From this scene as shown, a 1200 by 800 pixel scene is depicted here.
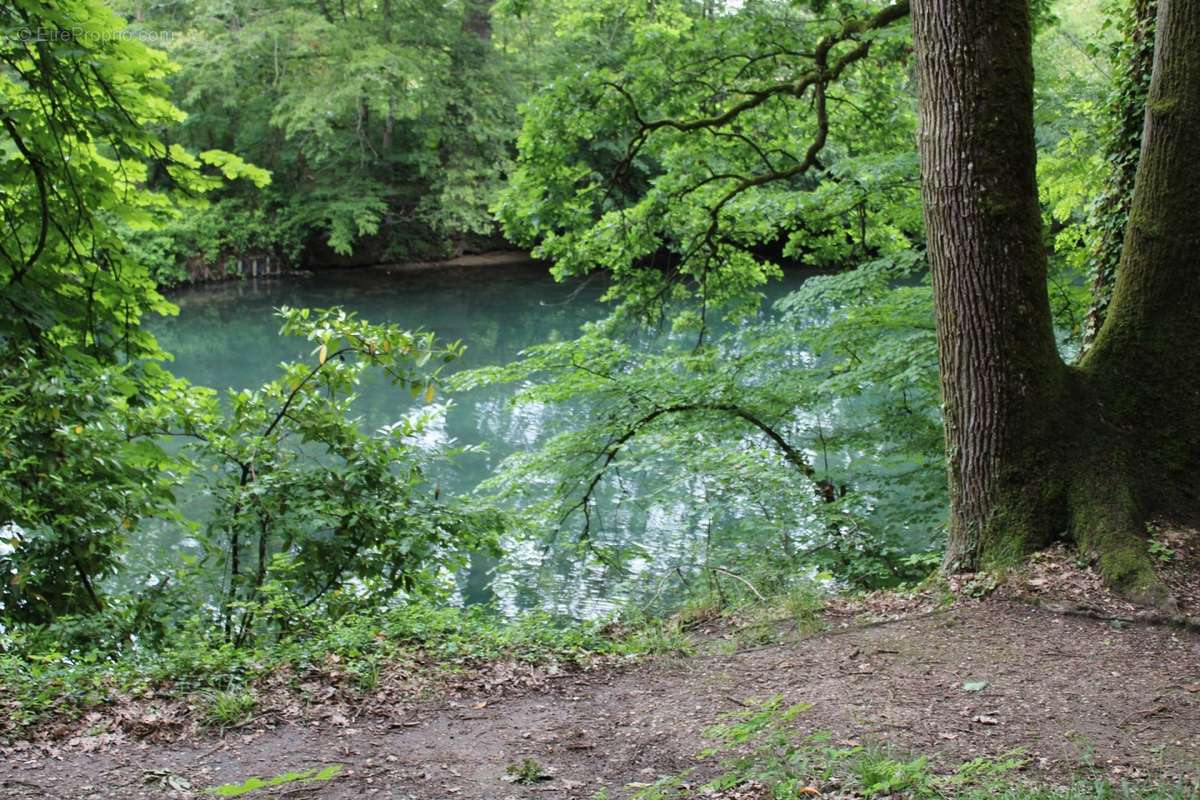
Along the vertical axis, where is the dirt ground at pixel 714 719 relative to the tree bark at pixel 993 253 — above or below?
below

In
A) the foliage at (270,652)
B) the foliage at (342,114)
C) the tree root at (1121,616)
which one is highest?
the foliage at (342,114)

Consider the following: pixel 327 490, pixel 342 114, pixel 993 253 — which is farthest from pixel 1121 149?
pixel 342 114

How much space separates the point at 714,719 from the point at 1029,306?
243cm

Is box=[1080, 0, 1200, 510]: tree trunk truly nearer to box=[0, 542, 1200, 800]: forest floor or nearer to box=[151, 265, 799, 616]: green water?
box=[0, 542, 1200, 800]: forest floor

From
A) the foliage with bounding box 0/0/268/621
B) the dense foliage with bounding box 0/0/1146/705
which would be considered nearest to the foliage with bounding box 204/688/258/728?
the dense foliage with bounding box 0/0/1146/705

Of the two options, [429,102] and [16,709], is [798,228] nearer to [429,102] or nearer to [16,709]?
[16,709]

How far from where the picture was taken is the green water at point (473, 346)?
9.88m

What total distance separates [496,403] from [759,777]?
1418 cm

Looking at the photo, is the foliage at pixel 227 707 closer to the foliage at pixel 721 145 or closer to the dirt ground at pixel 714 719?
the dirt ground at pixel 714 719

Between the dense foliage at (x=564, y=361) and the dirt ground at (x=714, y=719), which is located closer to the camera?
the dirt ground at (x=714, y=719)

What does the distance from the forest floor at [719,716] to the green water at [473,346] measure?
3.60 metres

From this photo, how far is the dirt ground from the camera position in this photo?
3066 millimetres

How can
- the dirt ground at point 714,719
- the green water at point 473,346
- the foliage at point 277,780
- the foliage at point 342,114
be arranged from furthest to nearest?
the foliage at point 342,114
the green water at point 473,346
the dirt ground at point 714,719
the foliage at point 277,780

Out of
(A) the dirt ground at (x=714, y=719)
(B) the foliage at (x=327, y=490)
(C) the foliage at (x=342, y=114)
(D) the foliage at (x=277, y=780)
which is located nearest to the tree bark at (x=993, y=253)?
(A) the dirt ground at (x=714, y=719)
